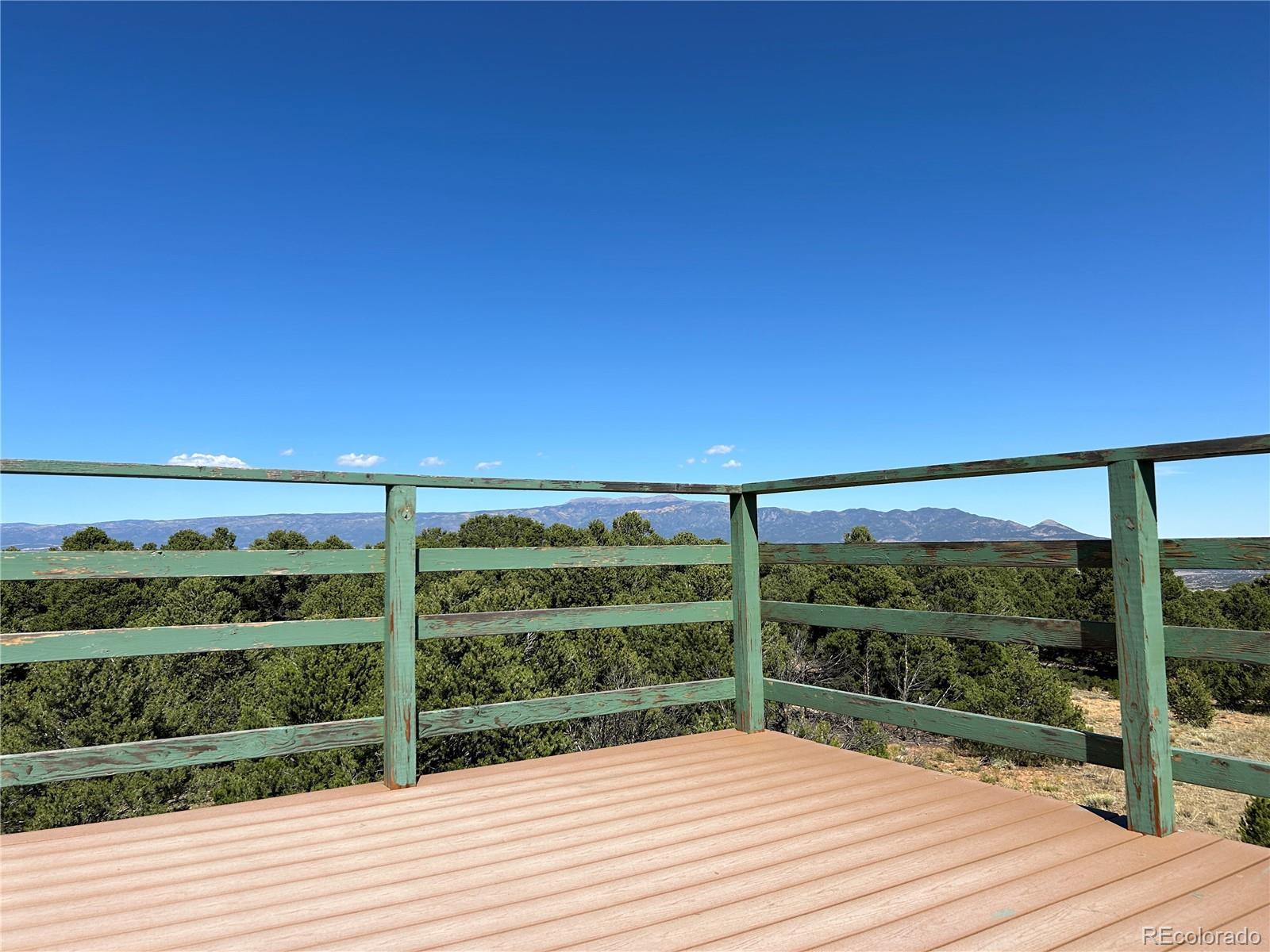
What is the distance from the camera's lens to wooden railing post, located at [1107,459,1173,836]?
6.56ft

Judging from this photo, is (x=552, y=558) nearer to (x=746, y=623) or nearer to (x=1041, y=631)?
(x=746, y=623)

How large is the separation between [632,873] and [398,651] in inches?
48.9

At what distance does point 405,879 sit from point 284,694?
14.8 meters

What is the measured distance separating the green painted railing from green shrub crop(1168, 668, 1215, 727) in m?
22.0

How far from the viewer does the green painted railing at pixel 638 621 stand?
201 cm

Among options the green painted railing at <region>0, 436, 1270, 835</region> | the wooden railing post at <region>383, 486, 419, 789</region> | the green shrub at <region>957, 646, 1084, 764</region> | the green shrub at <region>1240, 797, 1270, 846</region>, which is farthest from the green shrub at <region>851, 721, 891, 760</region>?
the wooden railing post at <region>383, 486, 419, 789</region>

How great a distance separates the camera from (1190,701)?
63.1ft

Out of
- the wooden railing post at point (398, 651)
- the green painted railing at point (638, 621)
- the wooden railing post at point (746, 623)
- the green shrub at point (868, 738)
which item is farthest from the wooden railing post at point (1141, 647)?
the green shrub at point (868, 738)

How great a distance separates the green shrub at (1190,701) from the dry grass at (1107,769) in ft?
1.43

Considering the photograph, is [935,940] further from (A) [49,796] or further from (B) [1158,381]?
(B) [1158,381]

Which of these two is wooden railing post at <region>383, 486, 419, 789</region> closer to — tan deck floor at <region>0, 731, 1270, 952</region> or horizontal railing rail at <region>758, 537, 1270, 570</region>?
tan deck floor at <region>0, 731, 1270, 952</region>

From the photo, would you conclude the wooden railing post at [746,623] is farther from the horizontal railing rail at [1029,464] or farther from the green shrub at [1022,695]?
the green shrub at [1022,695]

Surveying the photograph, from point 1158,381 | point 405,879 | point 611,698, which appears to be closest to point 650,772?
point 611,698

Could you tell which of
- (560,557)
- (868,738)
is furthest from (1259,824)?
(560,557)
